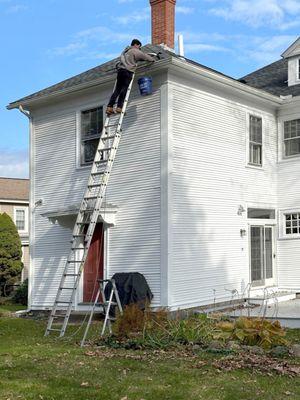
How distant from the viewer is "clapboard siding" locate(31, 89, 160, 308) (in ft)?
44.8

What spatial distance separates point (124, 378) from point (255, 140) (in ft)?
35.3

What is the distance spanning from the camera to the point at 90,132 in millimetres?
15305

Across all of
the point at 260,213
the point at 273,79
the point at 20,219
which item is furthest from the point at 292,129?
the point at 20,219

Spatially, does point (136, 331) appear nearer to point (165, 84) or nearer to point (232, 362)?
point (232, 362)

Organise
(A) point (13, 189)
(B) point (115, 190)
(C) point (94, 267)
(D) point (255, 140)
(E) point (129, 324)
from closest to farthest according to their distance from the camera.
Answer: (E) point (129, 324), (B) point (115, 190), (C) point (94, 267), (D) point (255, 140), (A) point (13, 189)

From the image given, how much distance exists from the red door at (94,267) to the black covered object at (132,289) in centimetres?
151

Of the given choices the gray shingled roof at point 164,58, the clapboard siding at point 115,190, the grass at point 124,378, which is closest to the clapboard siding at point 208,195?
the clapboard siding at point 115,190

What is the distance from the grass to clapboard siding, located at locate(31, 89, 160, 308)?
4746 millimetres

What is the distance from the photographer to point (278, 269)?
1712 cm

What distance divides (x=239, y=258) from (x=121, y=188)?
12.7 feet

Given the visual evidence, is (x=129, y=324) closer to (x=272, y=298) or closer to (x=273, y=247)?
(x=272, y=298)

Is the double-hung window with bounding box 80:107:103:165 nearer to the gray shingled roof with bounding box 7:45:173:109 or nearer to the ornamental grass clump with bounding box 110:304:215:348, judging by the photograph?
the gray shingled roof with bounding box 7:45:173:109

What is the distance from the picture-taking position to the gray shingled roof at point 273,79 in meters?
18.2

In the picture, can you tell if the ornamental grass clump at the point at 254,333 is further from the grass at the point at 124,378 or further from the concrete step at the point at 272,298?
the concrete step at the point at 272,298
